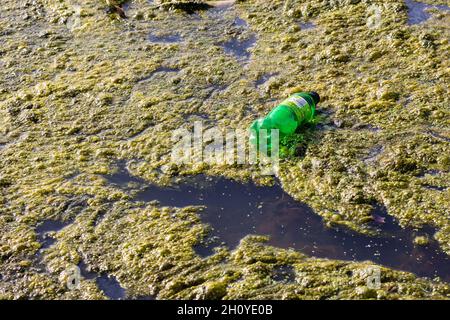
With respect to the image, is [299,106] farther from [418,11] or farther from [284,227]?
[418,11]

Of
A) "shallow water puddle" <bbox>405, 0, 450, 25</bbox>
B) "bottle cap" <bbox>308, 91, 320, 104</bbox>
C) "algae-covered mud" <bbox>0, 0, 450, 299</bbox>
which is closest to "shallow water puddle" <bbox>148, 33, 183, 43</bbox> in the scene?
"algae-covered mud" <bbox>0, 0, 450, 299</bbox>

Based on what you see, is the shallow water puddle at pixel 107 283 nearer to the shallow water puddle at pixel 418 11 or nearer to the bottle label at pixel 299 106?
the bottle label at pixel 299 106

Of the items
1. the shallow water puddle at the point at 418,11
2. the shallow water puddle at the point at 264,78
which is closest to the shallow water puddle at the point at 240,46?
the shallow water puddle at the point at 264,78

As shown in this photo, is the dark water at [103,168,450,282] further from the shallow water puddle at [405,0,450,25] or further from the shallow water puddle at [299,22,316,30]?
the shallow water puddle at [405,0,450,25]

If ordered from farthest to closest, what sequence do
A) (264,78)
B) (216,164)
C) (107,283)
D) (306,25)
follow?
(306,25) < (264,78) < (216,164) < (107,283)

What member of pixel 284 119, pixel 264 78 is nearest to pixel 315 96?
pixel 284 119
